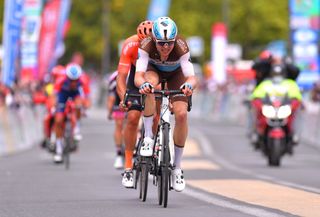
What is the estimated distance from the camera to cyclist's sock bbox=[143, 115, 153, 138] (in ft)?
43.3

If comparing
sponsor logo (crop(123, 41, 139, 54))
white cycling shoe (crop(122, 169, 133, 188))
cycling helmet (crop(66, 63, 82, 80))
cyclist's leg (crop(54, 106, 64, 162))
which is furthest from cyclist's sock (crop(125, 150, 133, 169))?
cyclist's leg (crop(54, 106, 64, 162))

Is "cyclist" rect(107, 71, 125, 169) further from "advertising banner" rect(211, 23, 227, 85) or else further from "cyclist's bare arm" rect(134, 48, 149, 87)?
"advertising banner" rect(211, 23, 227, 85)

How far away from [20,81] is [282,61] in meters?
19.9

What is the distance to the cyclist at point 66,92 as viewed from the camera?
21688mm

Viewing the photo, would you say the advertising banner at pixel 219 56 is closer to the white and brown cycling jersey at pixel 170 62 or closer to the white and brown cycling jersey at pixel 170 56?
the white and brown cycling jersey at pixel 170 62

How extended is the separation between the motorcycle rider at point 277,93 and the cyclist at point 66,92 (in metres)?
3.07

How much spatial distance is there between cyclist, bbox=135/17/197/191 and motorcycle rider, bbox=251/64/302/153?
339 inches

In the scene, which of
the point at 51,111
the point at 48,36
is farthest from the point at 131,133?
the point at 48,36

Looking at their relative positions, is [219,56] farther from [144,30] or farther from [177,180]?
[177,180]

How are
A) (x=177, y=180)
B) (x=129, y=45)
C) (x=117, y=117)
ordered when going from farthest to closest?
(x=117, y=117) → (x=129, y=45) → (x=177, y=180)

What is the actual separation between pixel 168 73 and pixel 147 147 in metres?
0.85

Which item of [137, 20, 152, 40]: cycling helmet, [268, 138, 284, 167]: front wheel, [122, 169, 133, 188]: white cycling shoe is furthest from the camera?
[268, 138, 284, 167]: front wheel

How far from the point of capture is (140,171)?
13.5 m

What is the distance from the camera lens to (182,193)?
1468cm
